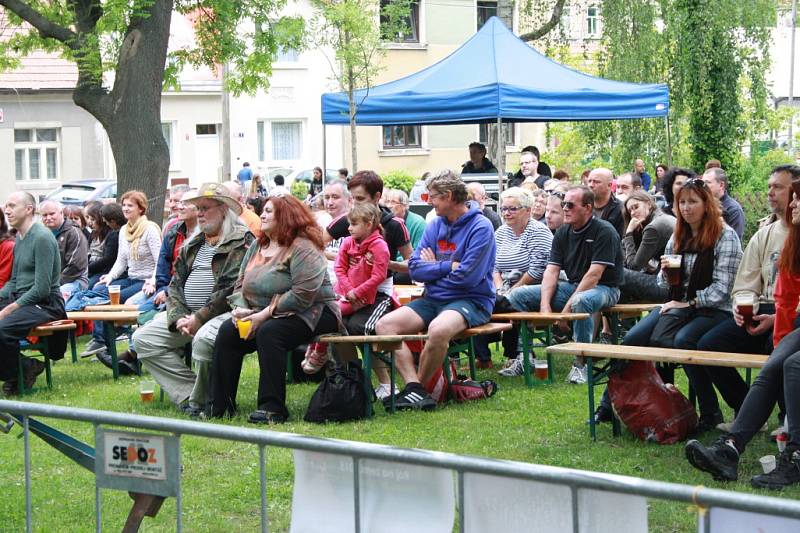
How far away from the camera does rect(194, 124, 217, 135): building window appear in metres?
40.2

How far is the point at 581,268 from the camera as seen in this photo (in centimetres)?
925

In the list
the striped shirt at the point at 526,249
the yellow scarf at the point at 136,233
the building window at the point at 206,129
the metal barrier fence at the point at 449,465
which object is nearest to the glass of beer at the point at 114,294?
the yellow scarf at the point at 136,233

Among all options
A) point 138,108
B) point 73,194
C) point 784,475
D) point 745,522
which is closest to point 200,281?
point 784,475

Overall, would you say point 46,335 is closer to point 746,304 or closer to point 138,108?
point 746,304

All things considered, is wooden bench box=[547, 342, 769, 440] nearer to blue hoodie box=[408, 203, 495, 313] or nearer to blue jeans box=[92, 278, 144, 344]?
blue hoodie box=[408, 203, 495, 313]

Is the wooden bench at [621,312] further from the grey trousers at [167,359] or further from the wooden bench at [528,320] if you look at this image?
the grey trousers at [167,359]

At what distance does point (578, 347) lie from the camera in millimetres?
7035

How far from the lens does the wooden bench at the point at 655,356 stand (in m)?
6.27

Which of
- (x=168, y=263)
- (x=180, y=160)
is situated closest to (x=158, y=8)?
(x=168, y=263)

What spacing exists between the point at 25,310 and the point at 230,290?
2079mm

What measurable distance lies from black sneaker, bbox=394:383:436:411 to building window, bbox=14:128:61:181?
32607 mm

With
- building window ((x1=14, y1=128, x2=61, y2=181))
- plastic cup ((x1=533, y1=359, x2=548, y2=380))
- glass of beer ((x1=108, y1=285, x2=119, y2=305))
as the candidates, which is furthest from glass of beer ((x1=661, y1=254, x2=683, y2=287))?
building window ((x1=14, y1=128, x2=61, y2=181))

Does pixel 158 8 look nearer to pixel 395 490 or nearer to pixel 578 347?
pixel 578 347

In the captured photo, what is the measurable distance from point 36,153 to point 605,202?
103 feet
